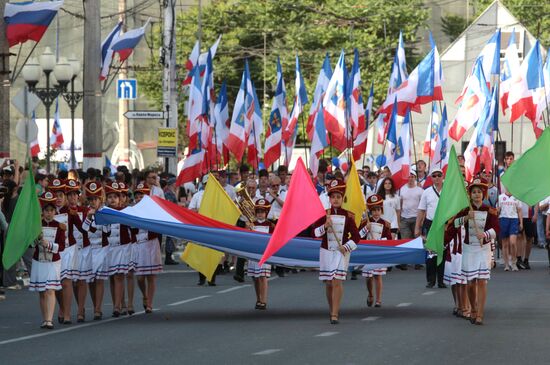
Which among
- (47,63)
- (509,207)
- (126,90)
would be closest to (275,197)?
(509,207)

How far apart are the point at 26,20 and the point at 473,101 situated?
11297 mm

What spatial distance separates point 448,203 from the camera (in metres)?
17.4

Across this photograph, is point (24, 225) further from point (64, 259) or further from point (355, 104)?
point (355, 104)

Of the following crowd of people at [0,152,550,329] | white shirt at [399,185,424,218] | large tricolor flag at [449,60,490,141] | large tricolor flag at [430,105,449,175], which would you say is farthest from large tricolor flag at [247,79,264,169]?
crowd of people at [0,152,550,329]

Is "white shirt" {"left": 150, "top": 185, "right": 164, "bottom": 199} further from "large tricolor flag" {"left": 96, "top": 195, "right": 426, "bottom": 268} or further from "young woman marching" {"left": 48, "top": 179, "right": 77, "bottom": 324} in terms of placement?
"young woman marching" {"left": 48, "top": 179, "right": 77, "bottom": 324}

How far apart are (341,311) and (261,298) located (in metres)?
1.12

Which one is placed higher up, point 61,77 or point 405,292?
point 61,77

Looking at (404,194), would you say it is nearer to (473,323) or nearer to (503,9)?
(473,323)

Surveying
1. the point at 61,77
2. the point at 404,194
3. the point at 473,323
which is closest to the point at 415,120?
the point at 61,77

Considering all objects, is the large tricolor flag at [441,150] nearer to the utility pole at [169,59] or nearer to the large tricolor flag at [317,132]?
the large tricolor flag at [317,132]

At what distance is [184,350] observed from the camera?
1464 cm

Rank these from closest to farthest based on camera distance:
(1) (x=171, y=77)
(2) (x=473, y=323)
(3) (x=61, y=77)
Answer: (2) (x=473, y=323) < (3) (x=61, y=77) < (1) (x=171, y=77)

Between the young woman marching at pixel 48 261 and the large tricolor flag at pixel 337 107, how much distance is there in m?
17.4

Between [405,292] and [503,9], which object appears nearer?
[405,292]
